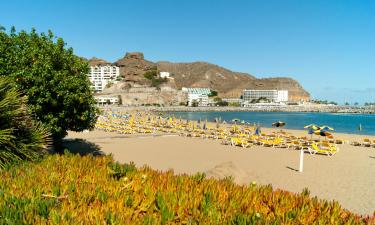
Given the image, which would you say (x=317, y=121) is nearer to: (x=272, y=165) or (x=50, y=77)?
(x=272, y=165)

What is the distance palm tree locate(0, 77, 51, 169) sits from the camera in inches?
234

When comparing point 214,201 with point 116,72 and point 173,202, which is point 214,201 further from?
point 116,72

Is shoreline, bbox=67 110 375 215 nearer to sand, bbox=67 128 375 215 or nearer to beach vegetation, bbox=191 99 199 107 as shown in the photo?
sand, bbox=67 128 375 215

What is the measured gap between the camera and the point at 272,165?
1520 cm

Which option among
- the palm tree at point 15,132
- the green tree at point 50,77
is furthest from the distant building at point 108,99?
the palm tree at point 15,132

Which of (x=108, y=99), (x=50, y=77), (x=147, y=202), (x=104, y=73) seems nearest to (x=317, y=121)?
(x=50, y=77)

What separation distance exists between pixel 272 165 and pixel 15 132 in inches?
473

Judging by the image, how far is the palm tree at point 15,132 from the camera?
593cm

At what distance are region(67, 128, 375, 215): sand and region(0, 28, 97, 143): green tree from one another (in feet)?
12.3

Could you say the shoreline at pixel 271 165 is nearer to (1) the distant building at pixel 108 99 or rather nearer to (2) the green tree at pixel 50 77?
(2) the green tree at pixel 50 77

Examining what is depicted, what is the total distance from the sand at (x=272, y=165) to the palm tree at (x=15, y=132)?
230 inches

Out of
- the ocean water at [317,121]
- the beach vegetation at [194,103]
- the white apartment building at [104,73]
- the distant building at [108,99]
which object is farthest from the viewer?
the white apartment building at [104,73]

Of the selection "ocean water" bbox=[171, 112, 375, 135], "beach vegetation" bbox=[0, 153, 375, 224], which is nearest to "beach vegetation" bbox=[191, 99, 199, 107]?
"ocean water" bbox=[171, 112, 375, 135]

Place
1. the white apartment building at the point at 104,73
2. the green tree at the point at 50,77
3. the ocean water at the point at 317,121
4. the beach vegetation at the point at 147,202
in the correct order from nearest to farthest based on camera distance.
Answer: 1. the beach vegetation at the point at 147,202
2. the green tree at the point at 50,77
3. the ocean water at the point at 317,121
4. the white apartment building at the point at 104,73
